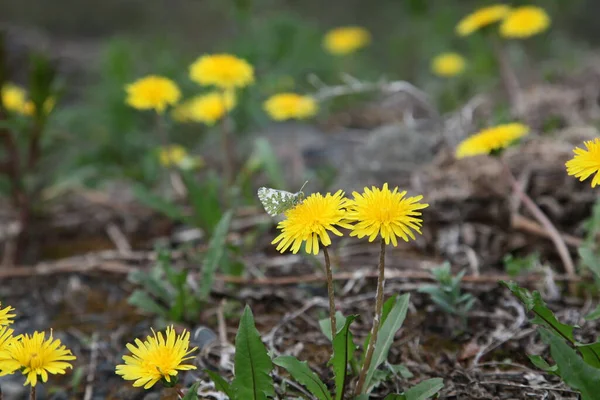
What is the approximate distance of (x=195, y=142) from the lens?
15.4 feet

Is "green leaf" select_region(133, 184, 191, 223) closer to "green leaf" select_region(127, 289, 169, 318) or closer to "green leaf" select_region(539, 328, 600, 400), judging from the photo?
"green leaf" select_region(127, 289, 169, 318)

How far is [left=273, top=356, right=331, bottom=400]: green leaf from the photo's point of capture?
1.35m

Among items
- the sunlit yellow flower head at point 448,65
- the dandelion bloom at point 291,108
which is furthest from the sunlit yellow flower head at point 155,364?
the sunlit yellow flower head at point 448,65

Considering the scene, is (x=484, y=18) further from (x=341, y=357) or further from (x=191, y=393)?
(x=191, y=393)

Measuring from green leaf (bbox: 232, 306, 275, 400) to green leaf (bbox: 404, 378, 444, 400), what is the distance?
1.09 feet

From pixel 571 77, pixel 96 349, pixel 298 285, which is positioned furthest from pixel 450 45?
pixel 96 349

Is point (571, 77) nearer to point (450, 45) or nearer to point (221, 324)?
point (450, 45)

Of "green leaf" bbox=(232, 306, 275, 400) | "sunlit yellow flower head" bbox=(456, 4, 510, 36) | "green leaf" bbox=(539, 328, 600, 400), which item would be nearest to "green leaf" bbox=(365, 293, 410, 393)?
"green leaf" bbox=(232, 306, 275, 400)

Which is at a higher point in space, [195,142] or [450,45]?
[450,45]

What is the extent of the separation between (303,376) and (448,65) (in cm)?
393

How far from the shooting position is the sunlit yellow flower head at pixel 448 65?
15.4 ft

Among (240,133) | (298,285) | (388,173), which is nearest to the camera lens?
(298,285)

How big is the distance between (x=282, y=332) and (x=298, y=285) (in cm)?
31

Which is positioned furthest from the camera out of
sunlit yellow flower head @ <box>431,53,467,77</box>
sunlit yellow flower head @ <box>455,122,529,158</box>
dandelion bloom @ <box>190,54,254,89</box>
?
sunlit yellow flower head @ <box>431,53,467,77</box>
